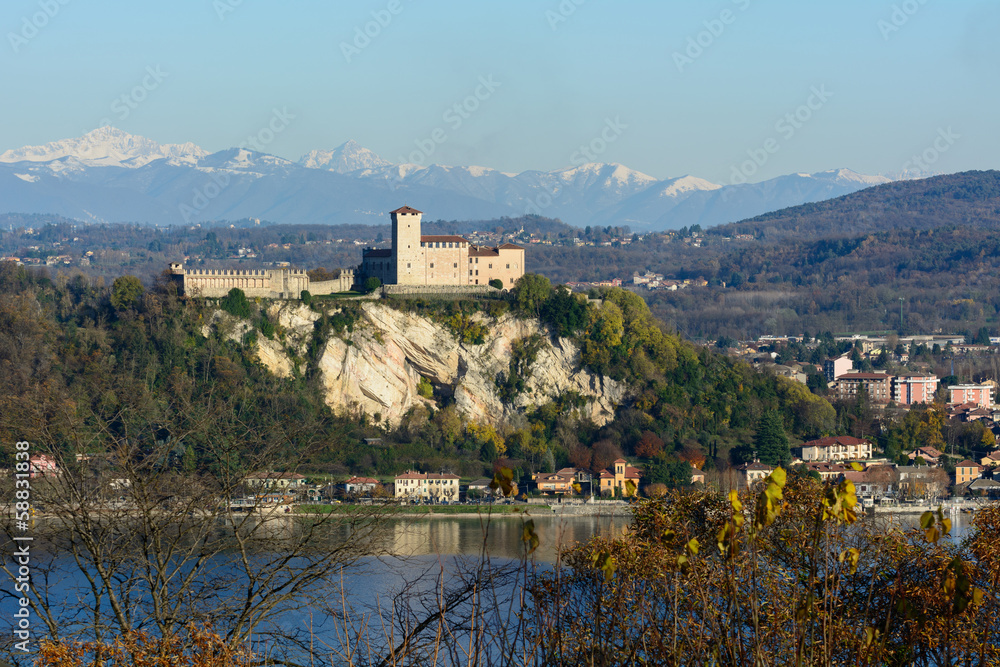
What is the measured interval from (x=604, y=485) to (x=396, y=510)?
63.5ft

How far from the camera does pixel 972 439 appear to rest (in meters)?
29.1

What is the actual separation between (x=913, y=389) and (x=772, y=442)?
13.1m

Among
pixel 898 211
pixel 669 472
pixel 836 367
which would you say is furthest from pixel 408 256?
pixel 898 211

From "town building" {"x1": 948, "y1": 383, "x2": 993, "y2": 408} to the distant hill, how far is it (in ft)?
192

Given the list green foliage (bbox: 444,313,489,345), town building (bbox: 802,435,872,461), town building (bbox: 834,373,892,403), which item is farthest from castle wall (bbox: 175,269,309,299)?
town building (bbox: 834,373,892,403)

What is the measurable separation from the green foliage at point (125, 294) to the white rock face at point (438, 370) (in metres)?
4.50

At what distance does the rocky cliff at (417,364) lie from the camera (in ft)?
85.6

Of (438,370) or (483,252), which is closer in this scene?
(438,370)

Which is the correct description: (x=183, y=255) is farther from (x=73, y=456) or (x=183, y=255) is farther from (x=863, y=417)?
(x=73, y=456)

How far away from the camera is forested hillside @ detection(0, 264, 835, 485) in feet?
80.2

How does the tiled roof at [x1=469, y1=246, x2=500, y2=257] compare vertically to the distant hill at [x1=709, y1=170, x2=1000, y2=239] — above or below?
below

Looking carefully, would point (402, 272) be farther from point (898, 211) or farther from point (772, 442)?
point (898, 211)

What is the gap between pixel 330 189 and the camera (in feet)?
493

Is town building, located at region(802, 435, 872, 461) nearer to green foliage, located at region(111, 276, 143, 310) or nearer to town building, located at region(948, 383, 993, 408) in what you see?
town building, located at region(948, 383, 993, 408)
